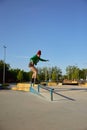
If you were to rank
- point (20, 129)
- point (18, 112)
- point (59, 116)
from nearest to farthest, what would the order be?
point (20, 129) → point (59, 116) → point (18, 112)

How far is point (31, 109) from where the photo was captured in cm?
923

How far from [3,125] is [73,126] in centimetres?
169

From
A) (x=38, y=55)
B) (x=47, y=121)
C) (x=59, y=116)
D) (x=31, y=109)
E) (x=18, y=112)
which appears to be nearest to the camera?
(x=47, y=121)

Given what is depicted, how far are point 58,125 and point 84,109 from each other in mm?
2590

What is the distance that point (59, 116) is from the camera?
802 centimetres

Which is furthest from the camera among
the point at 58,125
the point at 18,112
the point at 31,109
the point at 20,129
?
the point at 31,109

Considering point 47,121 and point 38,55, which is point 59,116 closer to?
point 47,121

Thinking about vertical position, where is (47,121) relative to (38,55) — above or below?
below

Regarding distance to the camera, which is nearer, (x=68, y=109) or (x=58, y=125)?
(x=58, y=125)

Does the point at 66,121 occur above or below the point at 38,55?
below

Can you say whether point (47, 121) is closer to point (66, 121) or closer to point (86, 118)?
point (66, 121)

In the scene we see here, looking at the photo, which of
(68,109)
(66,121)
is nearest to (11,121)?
(66,121)

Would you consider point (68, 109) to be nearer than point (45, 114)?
No

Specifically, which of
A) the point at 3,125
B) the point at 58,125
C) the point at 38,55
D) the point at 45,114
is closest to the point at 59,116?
the point at 45,114
